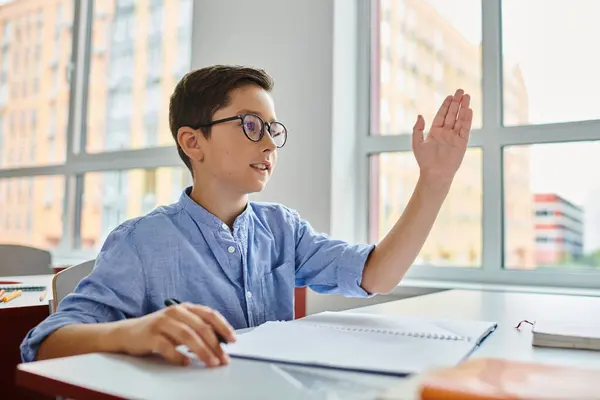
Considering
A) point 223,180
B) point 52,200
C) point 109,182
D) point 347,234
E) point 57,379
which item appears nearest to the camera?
point 57,379

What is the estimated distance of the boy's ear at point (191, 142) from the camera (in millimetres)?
1293

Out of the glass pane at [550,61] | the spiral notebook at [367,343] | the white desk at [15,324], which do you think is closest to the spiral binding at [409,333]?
the spiral notebook at [367,343]

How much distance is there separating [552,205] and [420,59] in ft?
2.83

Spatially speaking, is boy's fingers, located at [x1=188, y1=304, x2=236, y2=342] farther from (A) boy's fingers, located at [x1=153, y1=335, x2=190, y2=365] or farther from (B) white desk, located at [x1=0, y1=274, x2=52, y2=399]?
(B) white desk, located at [x1=0, y1=274, x2=52, y2=399]

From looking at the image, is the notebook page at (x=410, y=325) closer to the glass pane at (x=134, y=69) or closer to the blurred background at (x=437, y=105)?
the blurred background at (x=437, y=105)

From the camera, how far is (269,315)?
1277 mm

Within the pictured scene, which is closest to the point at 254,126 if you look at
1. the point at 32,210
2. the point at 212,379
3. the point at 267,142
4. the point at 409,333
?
the point at 267,142

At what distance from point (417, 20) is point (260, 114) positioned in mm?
1614

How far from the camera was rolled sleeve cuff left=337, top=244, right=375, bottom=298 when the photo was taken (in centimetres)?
130

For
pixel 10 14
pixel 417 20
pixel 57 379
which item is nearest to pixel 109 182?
pixel 10 14

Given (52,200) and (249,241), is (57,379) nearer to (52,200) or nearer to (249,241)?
(249,241)

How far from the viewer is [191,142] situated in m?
1.31

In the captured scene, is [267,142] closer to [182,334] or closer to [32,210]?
[182,334]

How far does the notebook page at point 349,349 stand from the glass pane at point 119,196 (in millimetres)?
2487
